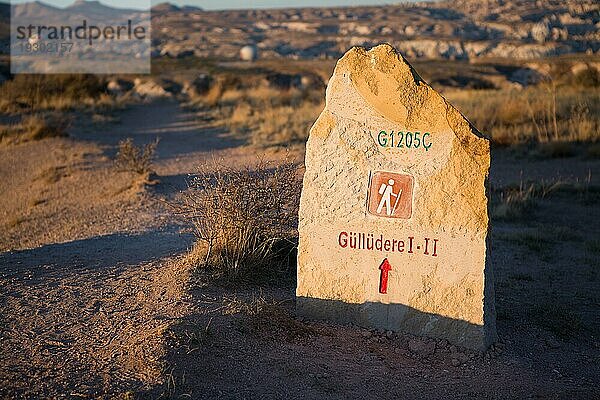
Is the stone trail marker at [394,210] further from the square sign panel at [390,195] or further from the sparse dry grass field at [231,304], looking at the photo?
the sparse dry grass field at [231,304]

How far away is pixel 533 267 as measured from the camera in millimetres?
7008

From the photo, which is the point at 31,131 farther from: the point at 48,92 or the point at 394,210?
the point at 394,210

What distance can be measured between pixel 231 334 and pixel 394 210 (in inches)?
53.8

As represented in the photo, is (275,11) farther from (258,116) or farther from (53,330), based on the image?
(53,330)

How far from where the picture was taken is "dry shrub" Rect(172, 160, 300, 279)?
5.75 metres

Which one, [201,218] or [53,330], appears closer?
[53,330]

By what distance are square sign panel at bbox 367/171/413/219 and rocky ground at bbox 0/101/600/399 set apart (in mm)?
861

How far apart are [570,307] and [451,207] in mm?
2035

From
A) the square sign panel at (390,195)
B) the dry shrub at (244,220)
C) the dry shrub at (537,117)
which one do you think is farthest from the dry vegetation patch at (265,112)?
the square sign panel at (390,195)

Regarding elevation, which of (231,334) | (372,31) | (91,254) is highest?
(372,31)

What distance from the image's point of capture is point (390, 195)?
4621 mm

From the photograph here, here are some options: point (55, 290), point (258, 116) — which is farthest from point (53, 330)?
point (258, 116)

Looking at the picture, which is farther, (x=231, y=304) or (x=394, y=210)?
(x=231, y=304)

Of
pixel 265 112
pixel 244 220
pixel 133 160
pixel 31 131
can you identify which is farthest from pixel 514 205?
pixel 265 112
